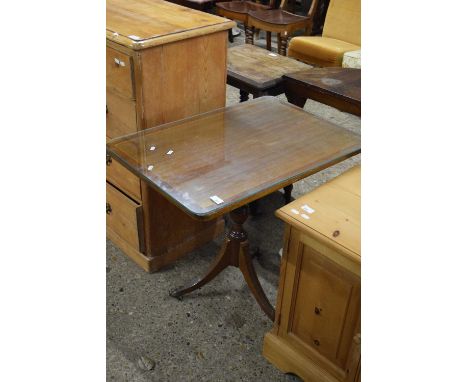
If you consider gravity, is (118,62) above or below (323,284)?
above

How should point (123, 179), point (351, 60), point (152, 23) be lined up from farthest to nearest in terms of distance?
point (351, 60), point (123, 179), point (152, 23)

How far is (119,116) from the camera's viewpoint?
6.64 ft

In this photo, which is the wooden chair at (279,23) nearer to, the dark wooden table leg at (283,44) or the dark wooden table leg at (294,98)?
the dark wooden table leg at (283,44)

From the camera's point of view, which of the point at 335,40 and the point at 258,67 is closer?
the point at 258,67

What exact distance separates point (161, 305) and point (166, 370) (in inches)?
13.8

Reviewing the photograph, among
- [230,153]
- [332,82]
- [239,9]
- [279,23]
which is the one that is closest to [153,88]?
[230,153]

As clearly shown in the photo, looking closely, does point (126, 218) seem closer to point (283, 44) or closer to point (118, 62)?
point (118, 62)

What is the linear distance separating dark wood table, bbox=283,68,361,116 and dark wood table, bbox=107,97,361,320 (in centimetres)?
42

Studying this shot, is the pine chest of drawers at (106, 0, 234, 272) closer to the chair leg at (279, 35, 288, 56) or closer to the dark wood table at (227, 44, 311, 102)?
the dark wood table at (227, 44, 311, 102)

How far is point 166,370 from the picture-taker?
1840 mm

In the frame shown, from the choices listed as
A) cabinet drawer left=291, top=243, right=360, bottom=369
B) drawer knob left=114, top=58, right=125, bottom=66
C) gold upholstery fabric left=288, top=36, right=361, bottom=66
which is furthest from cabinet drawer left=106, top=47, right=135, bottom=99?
gold upholstery fabric left=288, top=36, right=361, bottom=66

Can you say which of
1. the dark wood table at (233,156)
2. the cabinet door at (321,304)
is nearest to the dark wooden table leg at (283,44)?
the dark wood table at (233,156)

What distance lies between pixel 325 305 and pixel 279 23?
150 inches
